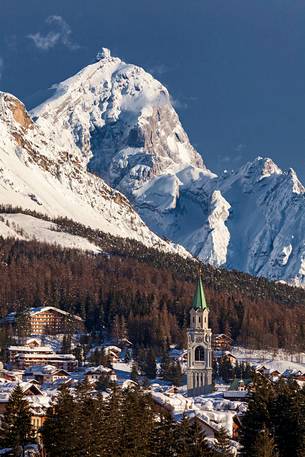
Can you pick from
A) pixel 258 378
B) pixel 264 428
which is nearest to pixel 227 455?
pixel 264 428

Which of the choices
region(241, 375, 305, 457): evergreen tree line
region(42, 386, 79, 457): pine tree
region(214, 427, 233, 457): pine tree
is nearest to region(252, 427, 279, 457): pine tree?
region(241, 375, 305, 457): evergreen tree line

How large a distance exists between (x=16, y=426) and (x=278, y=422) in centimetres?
2238

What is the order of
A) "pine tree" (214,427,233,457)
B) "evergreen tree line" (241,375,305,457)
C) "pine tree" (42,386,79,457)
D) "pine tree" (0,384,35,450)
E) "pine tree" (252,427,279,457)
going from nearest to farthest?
"pine tree" (42,386,79,457) < "pine tree" (252,427,279,457) < "pine tree" (214,427,233,457) < "pine tree" (0,384,35,450) < "evergreen tree line" (241,375,305,457)

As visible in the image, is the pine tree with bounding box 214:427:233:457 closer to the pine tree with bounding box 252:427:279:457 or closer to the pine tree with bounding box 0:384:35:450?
the pine tree with bounding box 252:427:279:457

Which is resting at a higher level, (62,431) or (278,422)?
(278,422)

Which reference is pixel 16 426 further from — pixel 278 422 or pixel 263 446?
pixel 278 422

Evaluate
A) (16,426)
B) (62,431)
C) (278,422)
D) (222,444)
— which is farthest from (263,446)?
(16,426)

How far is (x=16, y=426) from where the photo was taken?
107m

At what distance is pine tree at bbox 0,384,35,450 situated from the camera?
107 m

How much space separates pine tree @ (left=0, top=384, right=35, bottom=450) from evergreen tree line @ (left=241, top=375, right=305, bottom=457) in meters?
17.4

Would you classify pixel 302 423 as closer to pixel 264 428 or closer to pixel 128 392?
pixel 264 428

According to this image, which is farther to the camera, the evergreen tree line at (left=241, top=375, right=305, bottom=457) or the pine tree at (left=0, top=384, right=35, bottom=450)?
the evergreen tree line at (left=241, top=375, right=305, bottom=457)

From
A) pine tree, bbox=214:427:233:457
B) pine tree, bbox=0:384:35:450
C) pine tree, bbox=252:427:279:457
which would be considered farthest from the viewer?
pine tree, bbox=0:384:35:450

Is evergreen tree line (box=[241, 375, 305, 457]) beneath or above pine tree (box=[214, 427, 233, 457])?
above
